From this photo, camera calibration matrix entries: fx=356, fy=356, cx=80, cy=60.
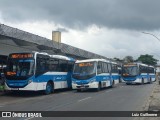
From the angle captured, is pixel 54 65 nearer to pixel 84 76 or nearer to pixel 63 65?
pixel 63 65

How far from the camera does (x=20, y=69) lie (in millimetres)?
25703

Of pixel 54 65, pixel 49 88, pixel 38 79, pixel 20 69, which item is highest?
pixel 54 65

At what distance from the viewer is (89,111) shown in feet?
52.0

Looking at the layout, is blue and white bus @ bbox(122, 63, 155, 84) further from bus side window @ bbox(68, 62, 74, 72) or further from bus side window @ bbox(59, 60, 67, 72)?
bus side window @ bbox(59, 60, 67, 72)

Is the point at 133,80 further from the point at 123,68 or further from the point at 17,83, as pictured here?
the point at 17,83

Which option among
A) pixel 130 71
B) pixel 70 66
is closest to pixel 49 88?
pixel 70 66

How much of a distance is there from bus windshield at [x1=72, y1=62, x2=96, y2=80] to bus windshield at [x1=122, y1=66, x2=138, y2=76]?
17.2 m

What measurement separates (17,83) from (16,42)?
9.22 metres

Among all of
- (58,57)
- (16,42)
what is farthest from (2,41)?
(58,57)

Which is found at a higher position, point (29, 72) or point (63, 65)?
point (63, 65)

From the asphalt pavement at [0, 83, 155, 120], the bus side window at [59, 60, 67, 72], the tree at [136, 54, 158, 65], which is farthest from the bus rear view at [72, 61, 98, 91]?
the tree at [136, 54, 158, 65]

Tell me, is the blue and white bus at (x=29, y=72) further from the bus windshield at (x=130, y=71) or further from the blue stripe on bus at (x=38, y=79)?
the bus windshield at (x=130, y=71)

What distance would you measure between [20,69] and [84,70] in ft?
23.8

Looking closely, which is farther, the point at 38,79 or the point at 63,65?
the point at 63,65
